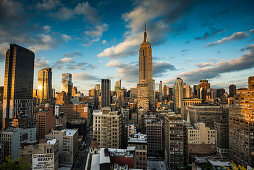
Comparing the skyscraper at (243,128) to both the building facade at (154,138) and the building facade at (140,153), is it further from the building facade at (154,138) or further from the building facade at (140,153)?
the building facade at (154,138)

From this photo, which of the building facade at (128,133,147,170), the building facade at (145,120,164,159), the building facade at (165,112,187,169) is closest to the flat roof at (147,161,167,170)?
the building facade at (165,112,187,169)

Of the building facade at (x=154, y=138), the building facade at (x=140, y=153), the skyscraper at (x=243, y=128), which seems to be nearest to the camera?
the skyscraper at (x=243, y=128)

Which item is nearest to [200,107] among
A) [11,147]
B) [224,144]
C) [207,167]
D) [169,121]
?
[224,144]

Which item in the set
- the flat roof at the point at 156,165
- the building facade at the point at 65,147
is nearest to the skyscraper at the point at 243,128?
the flat roof at the point at 156,165

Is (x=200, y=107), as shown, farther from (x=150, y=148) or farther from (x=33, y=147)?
(x=33, y=147)

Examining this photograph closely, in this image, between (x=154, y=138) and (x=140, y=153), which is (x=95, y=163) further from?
(x=154, y=138)

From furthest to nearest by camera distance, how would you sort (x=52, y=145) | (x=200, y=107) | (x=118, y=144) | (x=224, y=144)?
(x=200, y=107)
(x=224, y=144)
(x=118, y=144)
(x=52, y=145)

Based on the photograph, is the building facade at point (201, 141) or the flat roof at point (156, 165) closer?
the flat roof at point (156, 165)

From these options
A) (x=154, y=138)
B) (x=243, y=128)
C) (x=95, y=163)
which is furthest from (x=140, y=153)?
(x=154, y=138)

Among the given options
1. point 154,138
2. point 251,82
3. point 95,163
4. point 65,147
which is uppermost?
point 251,82

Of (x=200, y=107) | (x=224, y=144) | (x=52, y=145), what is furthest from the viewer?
(x=200, y=107)

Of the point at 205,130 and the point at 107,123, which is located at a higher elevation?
the point at 107,123
